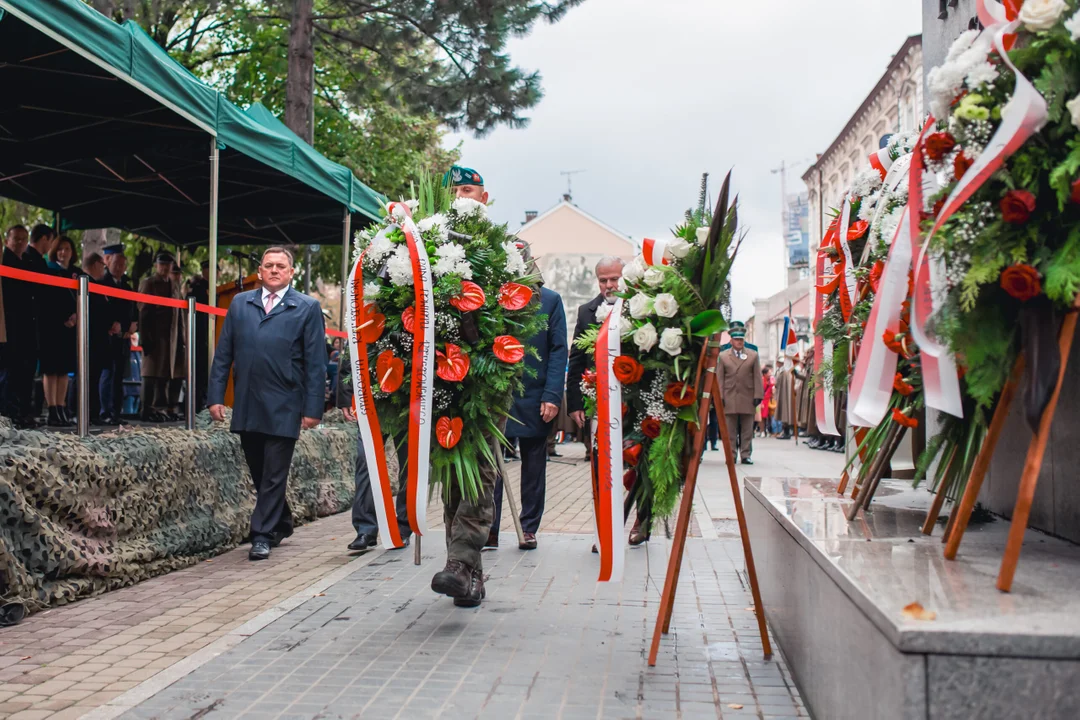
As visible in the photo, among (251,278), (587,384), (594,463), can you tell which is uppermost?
(251,278)

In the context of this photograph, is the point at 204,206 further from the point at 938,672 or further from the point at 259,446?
the point at 938,672

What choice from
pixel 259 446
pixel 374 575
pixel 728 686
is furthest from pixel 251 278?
pixel 728 686

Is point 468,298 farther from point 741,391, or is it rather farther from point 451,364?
point 741,391

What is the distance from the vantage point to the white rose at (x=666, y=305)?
4219 mm

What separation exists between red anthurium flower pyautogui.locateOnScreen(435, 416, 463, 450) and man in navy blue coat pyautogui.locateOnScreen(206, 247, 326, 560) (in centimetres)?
238

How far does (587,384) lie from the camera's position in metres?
4.73

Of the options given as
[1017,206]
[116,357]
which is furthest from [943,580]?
[116,357]

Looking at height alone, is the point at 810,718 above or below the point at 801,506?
below

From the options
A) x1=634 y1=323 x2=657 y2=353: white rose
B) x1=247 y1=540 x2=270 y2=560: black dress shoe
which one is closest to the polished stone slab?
x1=634 y1=323 x2=657 y2=353: white rose

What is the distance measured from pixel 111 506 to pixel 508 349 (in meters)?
2.80

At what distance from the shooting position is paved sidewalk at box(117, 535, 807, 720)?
3785mm

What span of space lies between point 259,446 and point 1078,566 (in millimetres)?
5768

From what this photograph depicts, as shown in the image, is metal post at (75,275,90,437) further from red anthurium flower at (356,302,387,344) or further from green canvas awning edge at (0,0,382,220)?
red anthurium flower at (356,302,387,344)

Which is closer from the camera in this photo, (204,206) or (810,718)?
(810,718)
